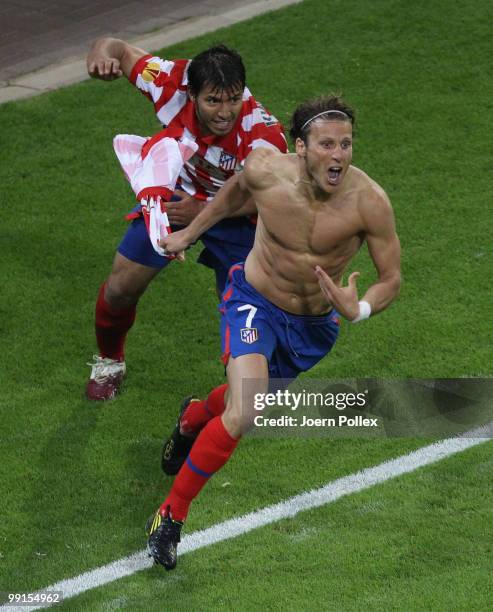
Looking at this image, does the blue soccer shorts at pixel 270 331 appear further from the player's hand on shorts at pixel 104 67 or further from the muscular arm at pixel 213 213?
the player's hand on shorts at pixel 104 67

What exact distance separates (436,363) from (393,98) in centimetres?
369

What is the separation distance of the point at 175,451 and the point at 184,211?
1207 mm

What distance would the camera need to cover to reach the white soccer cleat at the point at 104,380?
7078 mm

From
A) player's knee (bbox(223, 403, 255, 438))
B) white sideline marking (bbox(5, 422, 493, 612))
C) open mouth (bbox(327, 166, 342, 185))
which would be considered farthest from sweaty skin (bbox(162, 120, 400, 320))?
white sideline marking (bbox(5, 422, 493, 612))

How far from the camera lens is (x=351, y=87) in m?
10.5

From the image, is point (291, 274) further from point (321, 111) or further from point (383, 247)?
point (321, 111)

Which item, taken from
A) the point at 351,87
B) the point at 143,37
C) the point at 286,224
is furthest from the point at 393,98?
the point at 286,224

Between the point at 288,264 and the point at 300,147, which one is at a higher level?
the point at 300,147

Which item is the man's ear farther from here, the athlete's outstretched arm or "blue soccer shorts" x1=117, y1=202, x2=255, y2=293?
"blue soccer shorts" x1=117, y1=202, x2=255, y2=293

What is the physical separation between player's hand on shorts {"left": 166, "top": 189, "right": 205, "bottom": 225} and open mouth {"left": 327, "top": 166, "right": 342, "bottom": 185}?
1.18 metres

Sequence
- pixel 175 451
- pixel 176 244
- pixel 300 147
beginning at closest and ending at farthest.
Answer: pixel 300 147 → pixel 176 244 → pixel 175 451

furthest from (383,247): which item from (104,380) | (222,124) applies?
(104,380)

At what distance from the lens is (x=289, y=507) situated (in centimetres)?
609

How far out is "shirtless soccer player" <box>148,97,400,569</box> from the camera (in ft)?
18.2
